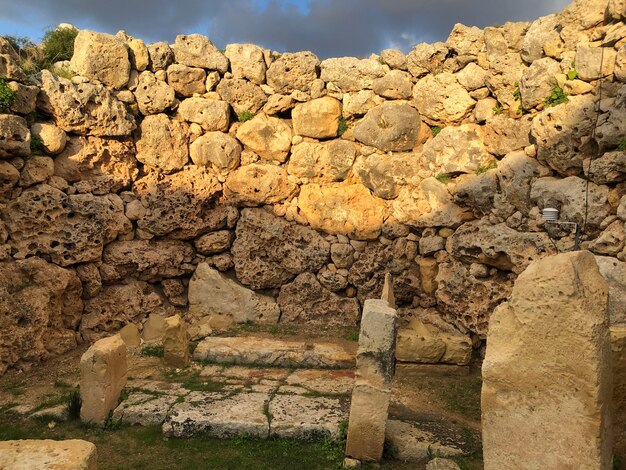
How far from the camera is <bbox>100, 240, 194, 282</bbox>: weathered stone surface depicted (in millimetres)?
10680

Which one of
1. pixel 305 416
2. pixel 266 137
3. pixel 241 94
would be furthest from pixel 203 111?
pixel 305 416

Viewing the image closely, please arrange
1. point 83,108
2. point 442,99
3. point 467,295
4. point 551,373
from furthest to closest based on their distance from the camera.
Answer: point 442,99 < point 83,108 < point 467,295 < point 551,373

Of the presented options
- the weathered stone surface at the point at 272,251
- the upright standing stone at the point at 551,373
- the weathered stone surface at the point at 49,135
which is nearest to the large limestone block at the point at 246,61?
the weathered stone surface at the point at 272,251

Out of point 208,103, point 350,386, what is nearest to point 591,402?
point 350,386

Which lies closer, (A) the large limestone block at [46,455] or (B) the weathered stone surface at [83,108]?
(A) the large limestone block at [46,455]

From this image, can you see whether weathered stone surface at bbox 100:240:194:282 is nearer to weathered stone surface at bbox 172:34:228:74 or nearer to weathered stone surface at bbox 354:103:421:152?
weathered stone surface at bbox 172:34:228:74

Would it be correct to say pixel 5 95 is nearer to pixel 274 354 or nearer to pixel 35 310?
pixel 35 310

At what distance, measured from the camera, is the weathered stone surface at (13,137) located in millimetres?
9180

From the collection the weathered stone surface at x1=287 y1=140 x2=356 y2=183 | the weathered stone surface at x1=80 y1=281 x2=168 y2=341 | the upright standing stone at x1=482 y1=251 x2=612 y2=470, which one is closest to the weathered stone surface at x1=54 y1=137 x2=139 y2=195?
the weathered stone surface at x1=80 y1=281 x2=168 y2=341

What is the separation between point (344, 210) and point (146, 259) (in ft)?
14.8

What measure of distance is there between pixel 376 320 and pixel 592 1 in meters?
6.77

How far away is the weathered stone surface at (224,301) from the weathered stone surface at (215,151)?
2324 millimetres

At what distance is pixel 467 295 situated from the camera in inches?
382

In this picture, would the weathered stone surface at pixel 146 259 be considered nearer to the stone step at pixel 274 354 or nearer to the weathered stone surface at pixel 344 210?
the stone step at pixel 274 354
